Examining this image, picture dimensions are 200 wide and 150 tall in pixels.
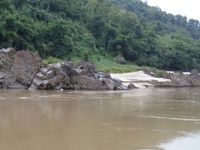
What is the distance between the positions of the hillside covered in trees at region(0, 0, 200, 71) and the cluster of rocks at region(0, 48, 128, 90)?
1380 centimetres

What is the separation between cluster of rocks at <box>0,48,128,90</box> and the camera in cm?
3219

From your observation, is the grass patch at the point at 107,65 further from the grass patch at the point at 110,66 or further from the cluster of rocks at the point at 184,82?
the cluster of rocks at the point at 184,82

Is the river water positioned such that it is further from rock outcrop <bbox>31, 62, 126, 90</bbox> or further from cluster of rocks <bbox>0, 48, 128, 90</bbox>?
rock outcrop <bbox>31, 62, 126, 90</bbox>

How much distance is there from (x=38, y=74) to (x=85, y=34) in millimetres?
40670

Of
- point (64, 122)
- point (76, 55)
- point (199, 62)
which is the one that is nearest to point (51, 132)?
point (64, 122)

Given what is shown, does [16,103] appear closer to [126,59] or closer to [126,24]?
[126,59]

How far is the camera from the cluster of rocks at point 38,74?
32.2 metres

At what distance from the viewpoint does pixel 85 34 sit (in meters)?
73.2

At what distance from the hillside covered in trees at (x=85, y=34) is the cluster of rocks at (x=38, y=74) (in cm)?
1380

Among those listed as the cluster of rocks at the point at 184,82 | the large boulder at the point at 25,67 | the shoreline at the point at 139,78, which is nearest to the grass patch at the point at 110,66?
the shoreline at the point at 139,78

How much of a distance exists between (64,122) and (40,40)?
40.1 m

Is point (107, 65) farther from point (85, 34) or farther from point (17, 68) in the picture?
point (17, 68)

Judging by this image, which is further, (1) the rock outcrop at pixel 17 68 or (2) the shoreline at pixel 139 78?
(2) the shoreline at pixel 139 78

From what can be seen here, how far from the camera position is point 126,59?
3098 inches
